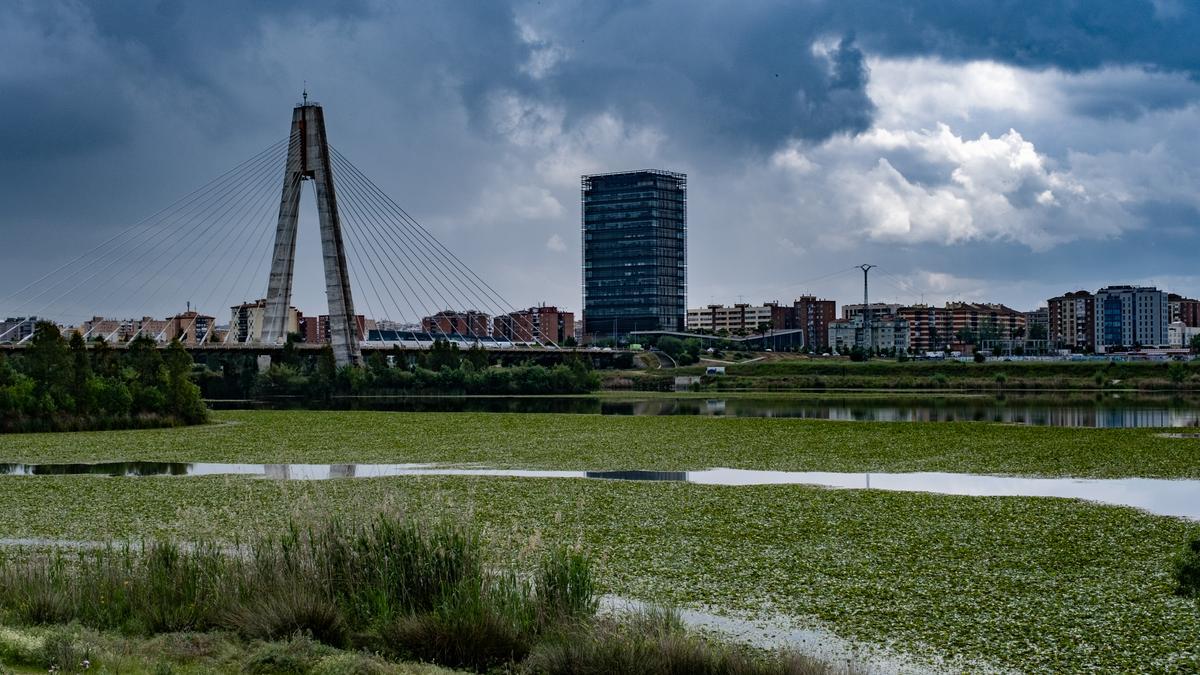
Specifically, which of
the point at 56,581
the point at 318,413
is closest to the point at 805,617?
the point at 56,581

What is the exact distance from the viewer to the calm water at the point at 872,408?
1719 inches

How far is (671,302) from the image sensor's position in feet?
563

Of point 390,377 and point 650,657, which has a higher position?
point 390,377

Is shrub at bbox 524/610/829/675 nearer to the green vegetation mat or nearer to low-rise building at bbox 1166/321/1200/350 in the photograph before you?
the green vegetation mat

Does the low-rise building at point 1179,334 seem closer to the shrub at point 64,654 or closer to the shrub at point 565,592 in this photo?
the shrub at point 565,592

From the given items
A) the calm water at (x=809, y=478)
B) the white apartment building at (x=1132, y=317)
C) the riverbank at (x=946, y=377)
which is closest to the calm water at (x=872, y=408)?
the riverbank at (x=946, y=377)

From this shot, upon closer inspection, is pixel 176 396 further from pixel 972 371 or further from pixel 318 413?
pixel 972 371

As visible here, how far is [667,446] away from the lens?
30.6 metres

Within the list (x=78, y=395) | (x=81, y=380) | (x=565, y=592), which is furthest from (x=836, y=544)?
(x=81, y=380)

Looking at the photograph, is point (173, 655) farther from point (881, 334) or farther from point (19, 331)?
point (881, 334)

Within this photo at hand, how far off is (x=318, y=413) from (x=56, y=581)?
133 feet

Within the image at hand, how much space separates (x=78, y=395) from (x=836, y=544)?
111ft

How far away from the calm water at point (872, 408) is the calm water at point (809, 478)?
18824mm

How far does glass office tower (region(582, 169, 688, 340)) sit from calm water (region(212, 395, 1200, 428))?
3878 inches
